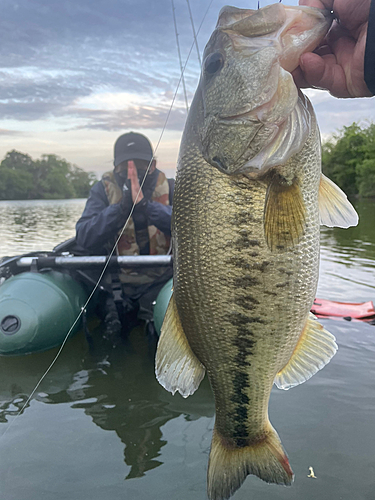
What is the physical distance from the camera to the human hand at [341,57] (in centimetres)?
169

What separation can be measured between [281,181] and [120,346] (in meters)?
3.95

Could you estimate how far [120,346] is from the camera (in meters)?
5.10

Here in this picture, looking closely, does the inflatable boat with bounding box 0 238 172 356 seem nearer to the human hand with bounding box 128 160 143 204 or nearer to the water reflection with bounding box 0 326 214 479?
the water reflection with bounding box 0 326 214 479

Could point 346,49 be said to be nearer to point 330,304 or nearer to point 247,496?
point 247,496

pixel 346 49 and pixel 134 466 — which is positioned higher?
pixel 346 49

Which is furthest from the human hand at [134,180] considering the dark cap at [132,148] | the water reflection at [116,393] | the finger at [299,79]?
the finger at [299,79]

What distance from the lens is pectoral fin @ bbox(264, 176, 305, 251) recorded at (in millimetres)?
1624

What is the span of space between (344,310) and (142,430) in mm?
3866

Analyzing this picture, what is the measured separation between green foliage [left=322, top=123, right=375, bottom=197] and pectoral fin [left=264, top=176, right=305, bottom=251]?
61.6m

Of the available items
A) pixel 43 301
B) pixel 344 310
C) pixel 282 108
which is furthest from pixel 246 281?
pixel 344 310

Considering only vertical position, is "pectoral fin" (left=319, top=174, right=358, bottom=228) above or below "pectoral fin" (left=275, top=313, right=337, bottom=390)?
above

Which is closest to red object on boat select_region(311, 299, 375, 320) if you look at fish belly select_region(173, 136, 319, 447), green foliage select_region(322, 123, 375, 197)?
fish belly select_region(173, 136, 319, 447)

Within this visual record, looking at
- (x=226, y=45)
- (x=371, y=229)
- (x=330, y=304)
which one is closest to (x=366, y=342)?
(x=330, y=304)

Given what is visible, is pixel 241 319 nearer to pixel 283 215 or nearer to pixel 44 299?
pixel 283 215
